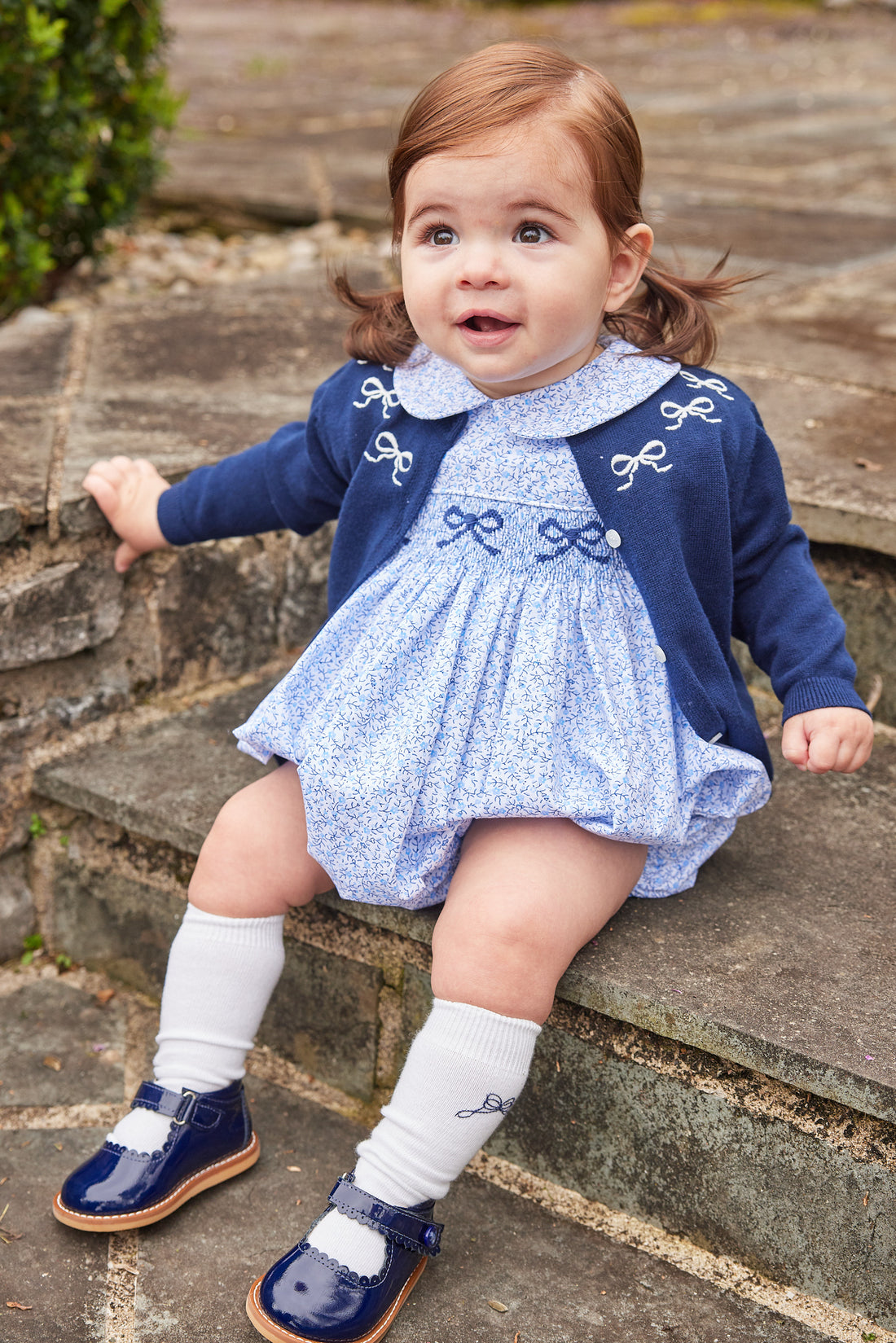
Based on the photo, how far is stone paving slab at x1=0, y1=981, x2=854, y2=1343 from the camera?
4.32 feet

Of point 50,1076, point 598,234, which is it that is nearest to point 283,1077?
point 50,1076

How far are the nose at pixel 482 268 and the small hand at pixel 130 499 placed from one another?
1.95 ft

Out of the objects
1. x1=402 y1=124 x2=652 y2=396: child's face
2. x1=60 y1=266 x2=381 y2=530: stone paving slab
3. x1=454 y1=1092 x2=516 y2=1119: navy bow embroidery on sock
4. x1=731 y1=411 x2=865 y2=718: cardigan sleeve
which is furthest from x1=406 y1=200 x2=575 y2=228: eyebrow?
x1=454 y1=1092 x2=516 y2=1119: navy bow embroidery on sock

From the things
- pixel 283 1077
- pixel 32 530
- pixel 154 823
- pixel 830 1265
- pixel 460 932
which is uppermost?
pixel 32 530

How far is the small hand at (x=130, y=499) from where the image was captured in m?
1.76

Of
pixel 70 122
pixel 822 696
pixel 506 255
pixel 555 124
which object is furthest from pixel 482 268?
pixel 70 122

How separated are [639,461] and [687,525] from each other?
88mm

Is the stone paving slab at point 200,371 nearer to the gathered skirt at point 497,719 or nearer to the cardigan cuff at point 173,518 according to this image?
the cardigan cuff at point 173,518

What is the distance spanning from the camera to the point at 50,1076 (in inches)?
65.3

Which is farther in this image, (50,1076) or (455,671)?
(50,1076)

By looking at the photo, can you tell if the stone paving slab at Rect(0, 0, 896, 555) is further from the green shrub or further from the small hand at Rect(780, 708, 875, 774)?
the small hand at Rect(780, 708, 875, 774)

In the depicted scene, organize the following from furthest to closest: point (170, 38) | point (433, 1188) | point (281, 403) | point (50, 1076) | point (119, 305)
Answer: point (170, 38) < point (119, 305) < point (281, 403) < point (50, 1076) < point (433, 1188)

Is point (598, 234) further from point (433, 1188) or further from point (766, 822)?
point (433, 1188)

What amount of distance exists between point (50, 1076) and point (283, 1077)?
295 mm
